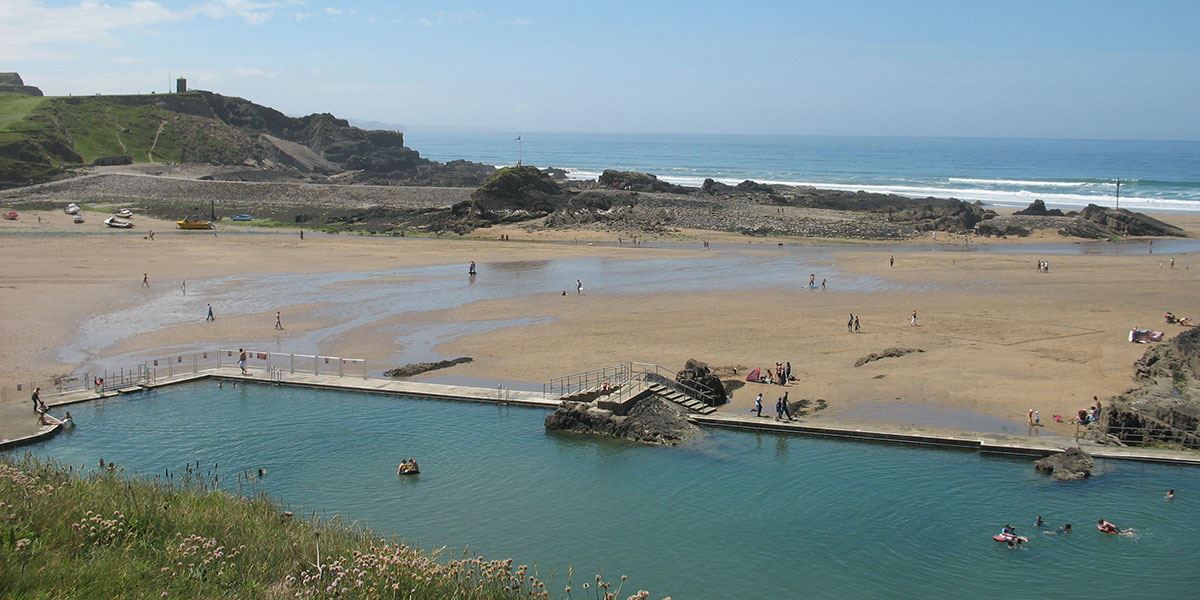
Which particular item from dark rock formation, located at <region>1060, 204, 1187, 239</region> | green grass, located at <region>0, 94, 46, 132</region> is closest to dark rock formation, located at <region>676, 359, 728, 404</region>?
dark rock formation, located at <region>1060, 204, 1187, 239</region>

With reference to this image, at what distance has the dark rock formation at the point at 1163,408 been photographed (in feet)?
80.0

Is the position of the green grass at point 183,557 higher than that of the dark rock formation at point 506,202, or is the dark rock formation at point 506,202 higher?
the dark rock formation at point 506,202

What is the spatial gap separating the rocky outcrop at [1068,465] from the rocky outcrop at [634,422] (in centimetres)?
861

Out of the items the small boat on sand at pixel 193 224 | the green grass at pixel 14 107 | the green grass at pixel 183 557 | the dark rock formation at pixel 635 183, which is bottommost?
the green grass at pixel 183 557

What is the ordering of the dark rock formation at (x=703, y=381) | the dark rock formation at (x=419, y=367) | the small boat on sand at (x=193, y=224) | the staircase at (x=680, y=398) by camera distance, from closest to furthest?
the staircase at (x=680, y=398), the dark rock formation at (x=703, y=381), the dark rock formation at (x=419, y=367), the small boat on sand at (x=193, y=224)

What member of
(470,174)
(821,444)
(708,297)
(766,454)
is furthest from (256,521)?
(470,174)

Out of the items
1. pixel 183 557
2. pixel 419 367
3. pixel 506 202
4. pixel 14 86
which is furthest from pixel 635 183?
pixel 14 86

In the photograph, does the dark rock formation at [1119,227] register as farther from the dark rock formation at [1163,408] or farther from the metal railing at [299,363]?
the metal railing at [299,363]

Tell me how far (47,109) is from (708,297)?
329 feet

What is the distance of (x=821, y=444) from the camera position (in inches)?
984

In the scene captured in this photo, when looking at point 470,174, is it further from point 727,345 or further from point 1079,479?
point 1079,479

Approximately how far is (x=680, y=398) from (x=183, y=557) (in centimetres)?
1706

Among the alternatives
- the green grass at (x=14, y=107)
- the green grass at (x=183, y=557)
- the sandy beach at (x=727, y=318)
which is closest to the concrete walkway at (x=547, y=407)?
the sandy beach at (x=727, y=318)

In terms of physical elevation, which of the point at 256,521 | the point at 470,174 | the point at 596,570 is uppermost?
the point at 470,174
